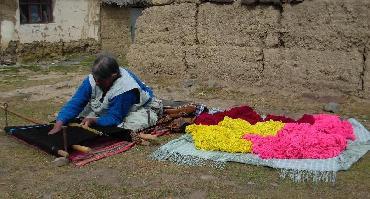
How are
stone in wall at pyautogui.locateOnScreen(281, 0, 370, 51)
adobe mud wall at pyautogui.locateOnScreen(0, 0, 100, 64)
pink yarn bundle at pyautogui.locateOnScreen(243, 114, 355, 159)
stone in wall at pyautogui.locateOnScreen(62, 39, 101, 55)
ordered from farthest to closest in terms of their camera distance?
stone in wall at pyautogui.locateOnScreen(62, 39, 101, 55)
adobe mud wall at pyautogui.locateOnScreen(0, 0, 100, 64)
stone in wall at pyautogui.locateOnScreen(281, 0, 370, 51)
pink yarn bundle at pyautogui.locateOnScreen(243, 114, 355, 159)

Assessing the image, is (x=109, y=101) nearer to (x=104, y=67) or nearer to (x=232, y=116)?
(x=104, y=67)

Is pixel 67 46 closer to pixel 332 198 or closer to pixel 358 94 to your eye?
pixel 358 94

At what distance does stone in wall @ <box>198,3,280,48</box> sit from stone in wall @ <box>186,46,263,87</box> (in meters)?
Result: 0.11

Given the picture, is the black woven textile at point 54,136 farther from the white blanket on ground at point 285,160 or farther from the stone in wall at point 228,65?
the stone in wall at point 228,65

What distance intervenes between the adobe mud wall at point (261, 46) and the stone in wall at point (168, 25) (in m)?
0.01

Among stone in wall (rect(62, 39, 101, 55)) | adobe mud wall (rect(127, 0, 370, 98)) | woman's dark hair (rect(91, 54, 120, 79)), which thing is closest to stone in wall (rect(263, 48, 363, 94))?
adobe mud wall (rect(127, 0, 370, 98))

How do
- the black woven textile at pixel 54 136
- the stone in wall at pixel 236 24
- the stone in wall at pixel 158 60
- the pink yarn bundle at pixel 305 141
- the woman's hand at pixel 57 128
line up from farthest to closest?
the stone in wall at pixel 158 60, the stone in wall at pixel 236 24, the woman's hand at pixel 57 128, the black woven textile at pixel 54 136, the pink yarn bundle at pixel 305 141

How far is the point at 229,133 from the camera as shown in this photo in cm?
453

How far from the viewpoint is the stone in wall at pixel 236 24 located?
6.68 m

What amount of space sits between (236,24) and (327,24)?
135cm

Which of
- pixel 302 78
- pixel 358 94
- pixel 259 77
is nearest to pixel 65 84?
pixel 259 77

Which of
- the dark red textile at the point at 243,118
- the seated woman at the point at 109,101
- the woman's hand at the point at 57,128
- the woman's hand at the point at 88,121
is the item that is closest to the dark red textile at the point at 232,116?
the dark red textile at the point at 243,118

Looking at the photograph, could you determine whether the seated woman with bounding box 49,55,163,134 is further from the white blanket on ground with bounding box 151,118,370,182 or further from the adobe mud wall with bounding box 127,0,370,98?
the adobe mud wall with bounding box 127,0,370,98

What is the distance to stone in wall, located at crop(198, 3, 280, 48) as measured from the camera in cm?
668
